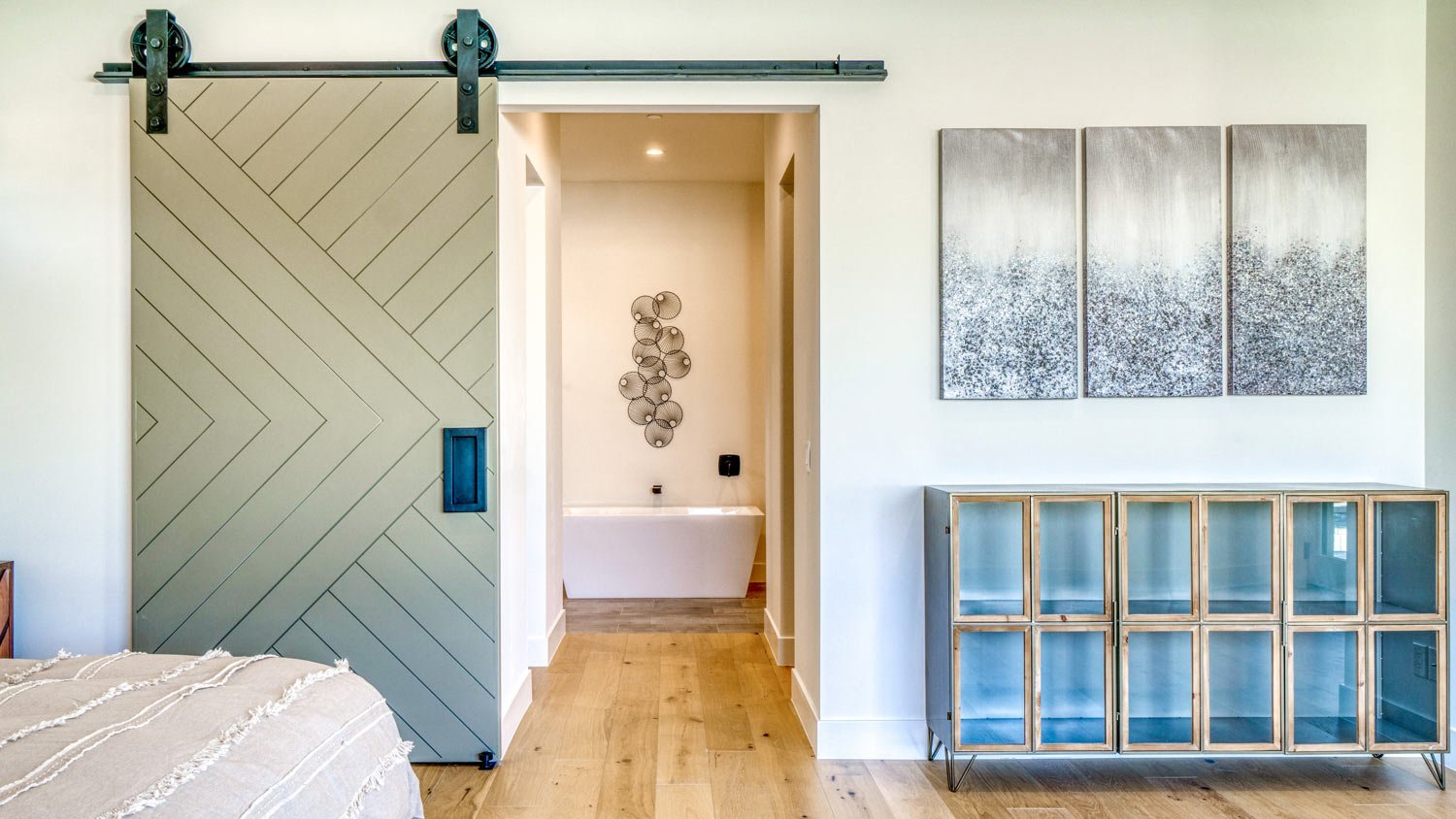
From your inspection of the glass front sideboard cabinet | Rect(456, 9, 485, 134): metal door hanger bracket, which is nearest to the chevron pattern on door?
Rect(456, 9, 485, 134): metal door hanger bracket

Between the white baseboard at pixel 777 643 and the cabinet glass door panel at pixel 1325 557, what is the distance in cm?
199

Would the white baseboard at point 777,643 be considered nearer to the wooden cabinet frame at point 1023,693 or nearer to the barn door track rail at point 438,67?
the wooden cabinet frame at point 1023,693

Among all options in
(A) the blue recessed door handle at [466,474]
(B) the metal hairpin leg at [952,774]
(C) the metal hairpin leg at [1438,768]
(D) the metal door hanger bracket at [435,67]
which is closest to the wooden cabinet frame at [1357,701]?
(C) the metal hairpin leg at [1438,768]

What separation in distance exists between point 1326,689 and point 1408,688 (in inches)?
10.1

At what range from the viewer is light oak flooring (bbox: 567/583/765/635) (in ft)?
14.8

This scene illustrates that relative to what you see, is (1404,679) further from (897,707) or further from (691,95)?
(691,95)

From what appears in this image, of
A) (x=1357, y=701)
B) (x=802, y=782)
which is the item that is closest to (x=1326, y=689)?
(x=1357, y=701)

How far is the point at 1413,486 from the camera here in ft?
9.29

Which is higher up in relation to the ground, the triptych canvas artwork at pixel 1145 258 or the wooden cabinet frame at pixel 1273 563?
the triptych canvas artwork at pixel 1145 258

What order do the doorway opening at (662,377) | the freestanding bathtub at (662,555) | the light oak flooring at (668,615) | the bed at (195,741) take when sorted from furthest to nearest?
the freestanding bathtub at (662,555) → the light oak flooring at (668,615) → the doorway opening at (662,377) → the bed at (195,741)

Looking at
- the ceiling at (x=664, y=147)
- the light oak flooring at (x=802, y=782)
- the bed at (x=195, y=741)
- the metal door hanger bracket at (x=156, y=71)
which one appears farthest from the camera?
the ceiling at (x=664, y=147)

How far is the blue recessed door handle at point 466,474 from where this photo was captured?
2746 mm

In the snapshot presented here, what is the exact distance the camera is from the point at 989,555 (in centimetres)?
264

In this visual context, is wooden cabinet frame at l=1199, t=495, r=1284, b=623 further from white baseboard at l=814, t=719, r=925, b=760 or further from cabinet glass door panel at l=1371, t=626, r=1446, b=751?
white baseboard at l=814, t=719, r=925, b=760
